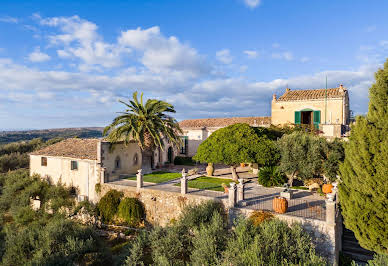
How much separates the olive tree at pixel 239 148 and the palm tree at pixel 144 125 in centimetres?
338

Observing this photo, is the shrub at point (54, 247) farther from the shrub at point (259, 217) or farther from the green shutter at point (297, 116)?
the green shutter at point (297, 116)

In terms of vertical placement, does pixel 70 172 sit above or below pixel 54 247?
above

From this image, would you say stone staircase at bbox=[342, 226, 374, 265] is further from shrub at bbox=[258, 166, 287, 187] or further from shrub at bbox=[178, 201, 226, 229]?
shrub at bbox=[178, 201, 226, 229]

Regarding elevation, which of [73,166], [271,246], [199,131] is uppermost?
[199,131]

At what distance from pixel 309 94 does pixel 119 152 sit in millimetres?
16839

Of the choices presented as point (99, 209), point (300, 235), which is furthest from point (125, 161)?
point (300, 235)

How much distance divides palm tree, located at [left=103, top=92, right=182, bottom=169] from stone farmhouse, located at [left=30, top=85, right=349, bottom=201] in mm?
1076

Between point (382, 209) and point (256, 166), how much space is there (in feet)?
37.6

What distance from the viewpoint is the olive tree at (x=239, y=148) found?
1460cm

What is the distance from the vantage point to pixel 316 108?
1942 centimetres

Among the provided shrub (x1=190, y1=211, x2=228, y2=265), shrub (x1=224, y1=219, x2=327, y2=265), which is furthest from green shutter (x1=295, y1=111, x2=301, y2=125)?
shrub (x1=190, y1=211, x2=228, y2=265)

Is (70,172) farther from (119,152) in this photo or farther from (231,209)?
(231,209)

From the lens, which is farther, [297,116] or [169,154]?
[169,154]

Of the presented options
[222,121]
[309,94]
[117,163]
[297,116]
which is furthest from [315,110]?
[117,163]
